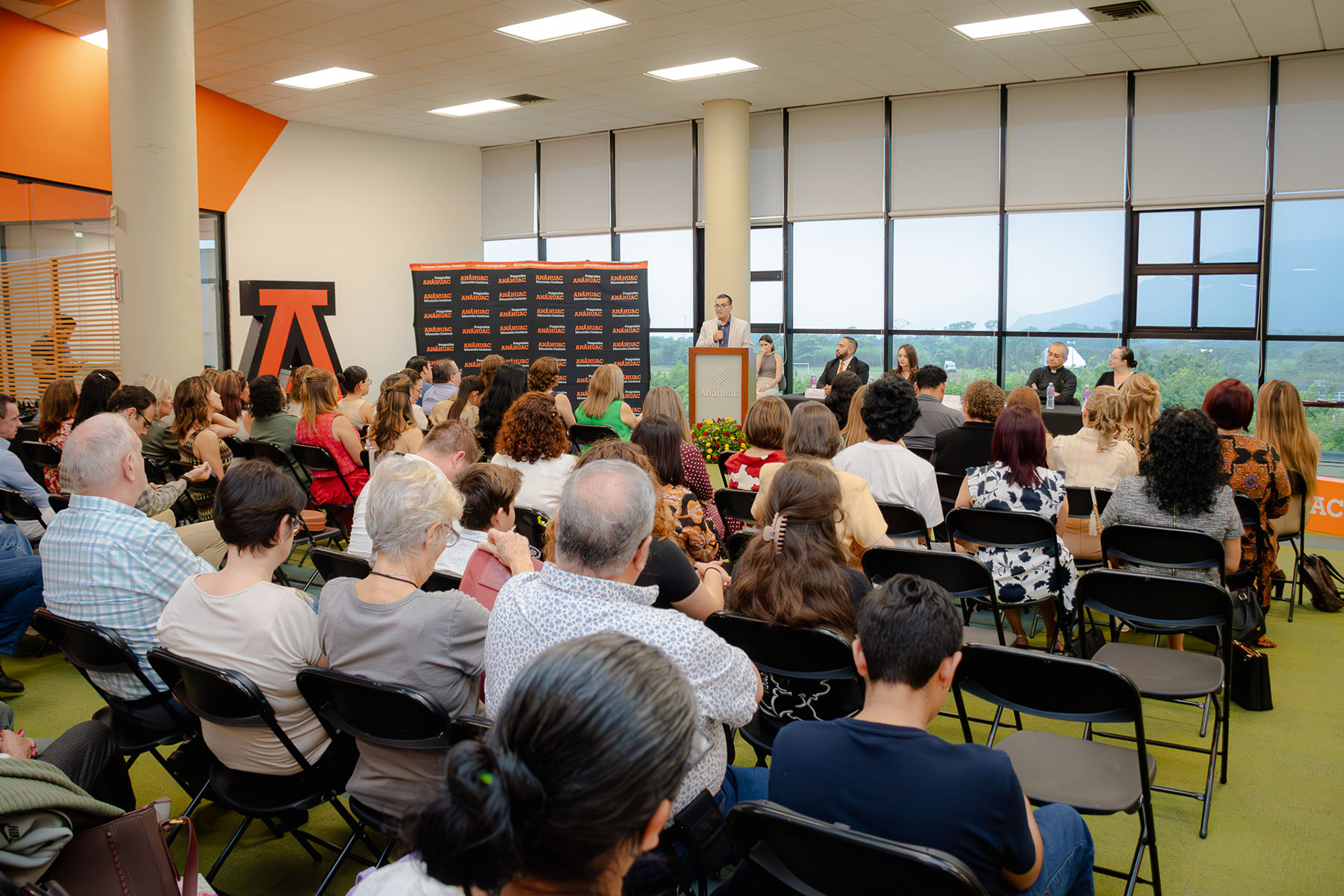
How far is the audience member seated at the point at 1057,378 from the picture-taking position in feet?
32.2

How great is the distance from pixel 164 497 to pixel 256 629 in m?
2.43

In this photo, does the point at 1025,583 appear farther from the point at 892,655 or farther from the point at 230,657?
the point at 230,657

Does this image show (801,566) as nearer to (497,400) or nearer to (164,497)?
(164,497)

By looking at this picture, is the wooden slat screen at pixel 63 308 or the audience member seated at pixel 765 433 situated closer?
the audience member seated at pixel 765 433

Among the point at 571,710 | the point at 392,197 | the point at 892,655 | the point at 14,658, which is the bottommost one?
the point at 14,658

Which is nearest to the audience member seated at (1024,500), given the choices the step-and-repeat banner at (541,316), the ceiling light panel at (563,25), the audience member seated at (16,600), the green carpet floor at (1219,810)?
the green carpet floor at (1219,810)

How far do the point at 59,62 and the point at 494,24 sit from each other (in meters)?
4.12

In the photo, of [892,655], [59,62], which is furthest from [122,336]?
[892,655]

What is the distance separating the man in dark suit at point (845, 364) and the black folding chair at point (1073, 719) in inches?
322

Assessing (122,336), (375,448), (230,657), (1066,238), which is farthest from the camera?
(1066,238)

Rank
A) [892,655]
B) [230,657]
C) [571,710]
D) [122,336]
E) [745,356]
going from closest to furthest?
1. [571,710]
2. [892,655]
3. [230,657]
4. [122,336]
5. [745,356]

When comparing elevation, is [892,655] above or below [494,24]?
below

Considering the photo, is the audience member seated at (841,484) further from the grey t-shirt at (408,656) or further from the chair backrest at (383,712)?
the chair backrest at (383,712)

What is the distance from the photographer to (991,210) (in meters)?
10.9
